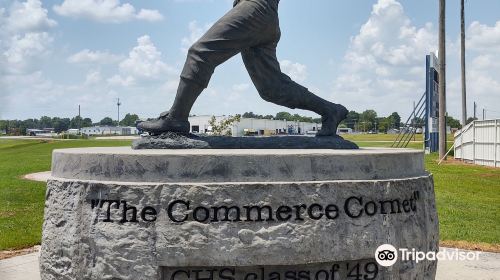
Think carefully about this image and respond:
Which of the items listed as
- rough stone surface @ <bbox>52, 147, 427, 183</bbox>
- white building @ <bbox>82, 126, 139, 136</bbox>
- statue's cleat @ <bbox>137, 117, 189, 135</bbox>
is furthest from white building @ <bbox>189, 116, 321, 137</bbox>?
white building @ <bbox>82, 126, 139, 136</bbox>

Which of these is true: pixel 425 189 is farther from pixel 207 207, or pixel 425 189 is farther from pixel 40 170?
pixel 40 170

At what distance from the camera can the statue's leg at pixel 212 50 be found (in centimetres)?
484

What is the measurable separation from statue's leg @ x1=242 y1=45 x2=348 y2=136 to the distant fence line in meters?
17.1

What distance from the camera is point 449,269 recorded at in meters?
6.63

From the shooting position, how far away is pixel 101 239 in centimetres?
404

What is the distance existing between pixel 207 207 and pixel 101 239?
807 millimetres

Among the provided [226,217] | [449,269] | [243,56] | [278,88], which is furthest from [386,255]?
[449,269]

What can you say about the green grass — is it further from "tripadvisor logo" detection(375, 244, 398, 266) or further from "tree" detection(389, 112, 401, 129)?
"tree" detection(389, 112, 401, 129)

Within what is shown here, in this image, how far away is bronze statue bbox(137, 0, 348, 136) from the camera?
15.9ft

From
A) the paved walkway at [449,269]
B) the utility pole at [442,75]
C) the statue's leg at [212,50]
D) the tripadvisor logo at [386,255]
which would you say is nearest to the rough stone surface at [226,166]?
the tripadvisor logo at [386,255]

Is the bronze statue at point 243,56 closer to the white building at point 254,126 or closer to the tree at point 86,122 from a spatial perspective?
the white building at point 254,126

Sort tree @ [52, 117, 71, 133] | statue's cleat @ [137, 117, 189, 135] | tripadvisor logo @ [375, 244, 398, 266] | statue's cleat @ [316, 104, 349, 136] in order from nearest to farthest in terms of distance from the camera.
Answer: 1. tripadvisor logo @ [375, 244, 398, 266]
2. statue's cleat @ [137, 117, 189, 135]
3. statue's cleat @ [316, 104, 349, 136]
4. tree @ [52, 117, 71, 133]

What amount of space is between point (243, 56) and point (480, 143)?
19.1m

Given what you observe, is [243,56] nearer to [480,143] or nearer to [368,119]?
[480,143]
